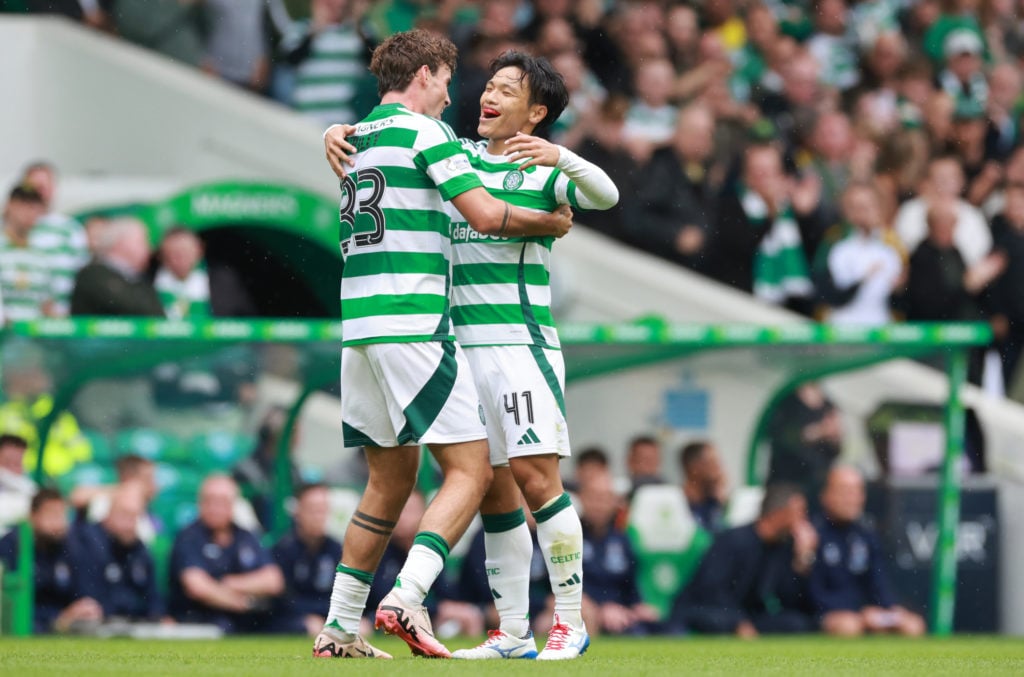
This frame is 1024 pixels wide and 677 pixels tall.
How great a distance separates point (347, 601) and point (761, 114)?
8.96m

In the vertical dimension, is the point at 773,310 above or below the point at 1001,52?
below

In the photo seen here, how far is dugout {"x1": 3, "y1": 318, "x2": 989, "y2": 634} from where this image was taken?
12039 mm

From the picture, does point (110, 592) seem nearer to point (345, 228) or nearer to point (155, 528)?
point (155, 528)

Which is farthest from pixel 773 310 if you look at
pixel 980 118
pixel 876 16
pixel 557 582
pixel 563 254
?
pixel 557 582

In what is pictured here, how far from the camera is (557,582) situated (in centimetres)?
771

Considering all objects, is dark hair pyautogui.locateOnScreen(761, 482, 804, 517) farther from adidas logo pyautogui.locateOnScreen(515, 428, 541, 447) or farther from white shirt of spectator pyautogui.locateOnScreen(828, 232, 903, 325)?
adidas logo pyautogui.locateOnScreen(515, 428, 541, 447)

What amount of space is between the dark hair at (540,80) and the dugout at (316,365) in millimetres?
4243

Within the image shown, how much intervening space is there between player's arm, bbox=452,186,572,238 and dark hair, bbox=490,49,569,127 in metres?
0.57

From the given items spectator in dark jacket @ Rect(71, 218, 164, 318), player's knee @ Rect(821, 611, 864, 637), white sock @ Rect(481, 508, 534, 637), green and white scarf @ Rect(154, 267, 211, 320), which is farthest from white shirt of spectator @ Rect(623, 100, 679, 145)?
white sock @ Rect(481, 508, 534, 637)

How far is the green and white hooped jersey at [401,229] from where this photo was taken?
24.0ft

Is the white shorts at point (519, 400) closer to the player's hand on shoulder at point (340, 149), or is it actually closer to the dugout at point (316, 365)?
the player's hand on shoulder at point (340, 149)

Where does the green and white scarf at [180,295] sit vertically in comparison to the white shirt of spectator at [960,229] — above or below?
below

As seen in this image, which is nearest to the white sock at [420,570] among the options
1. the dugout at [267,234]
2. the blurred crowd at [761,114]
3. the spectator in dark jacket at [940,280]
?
the dugout at [267,234]

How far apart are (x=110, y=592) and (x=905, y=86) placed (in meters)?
8.25
